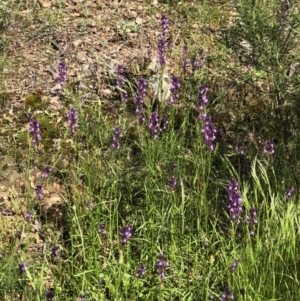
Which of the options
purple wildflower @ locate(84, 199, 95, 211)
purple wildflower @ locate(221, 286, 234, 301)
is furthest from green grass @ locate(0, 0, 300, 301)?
purple wildflower @ locate(221, 286, 234, 301)

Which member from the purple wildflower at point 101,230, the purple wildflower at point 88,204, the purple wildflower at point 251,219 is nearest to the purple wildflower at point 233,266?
the purple wildflower at point 251,219

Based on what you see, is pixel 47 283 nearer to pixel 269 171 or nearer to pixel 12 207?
pixel 12 207

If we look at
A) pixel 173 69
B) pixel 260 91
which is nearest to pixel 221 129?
pixel 260 91

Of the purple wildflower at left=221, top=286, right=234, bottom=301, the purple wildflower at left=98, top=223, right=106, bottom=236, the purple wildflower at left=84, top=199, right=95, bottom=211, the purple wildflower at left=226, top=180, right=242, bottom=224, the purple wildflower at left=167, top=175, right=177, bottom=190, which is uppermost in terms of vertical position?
the purple wildflower at left=226, top=180, right=242, bottom=224

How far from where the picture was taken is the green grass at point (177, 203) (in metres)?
3.02

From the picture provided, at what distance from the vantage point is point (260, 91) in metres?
4.55

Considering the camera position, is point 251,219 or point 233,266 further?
point 251,219

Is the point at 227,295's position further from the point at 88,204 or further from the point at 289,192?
the point at 88,204

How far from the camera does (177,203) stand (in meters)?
3.50

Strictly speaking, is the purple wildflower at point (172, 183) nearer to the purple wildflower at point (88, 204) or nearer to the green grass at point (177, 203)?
the green grass at point (177, 203)

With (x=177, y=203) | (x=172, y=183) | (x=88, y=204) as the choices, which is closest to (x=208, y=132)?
(x=172, y=183)

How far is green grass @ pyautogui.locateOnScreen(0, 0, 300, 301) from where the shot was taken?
3023 mm

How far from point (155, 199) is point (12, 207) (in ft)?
3.03

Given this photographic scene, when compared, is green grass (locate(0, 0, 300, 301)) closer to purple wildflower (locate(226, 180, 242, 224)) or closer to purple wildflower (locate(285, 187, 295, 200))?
purple wildflower (locate(285, 187, 295, 200))
